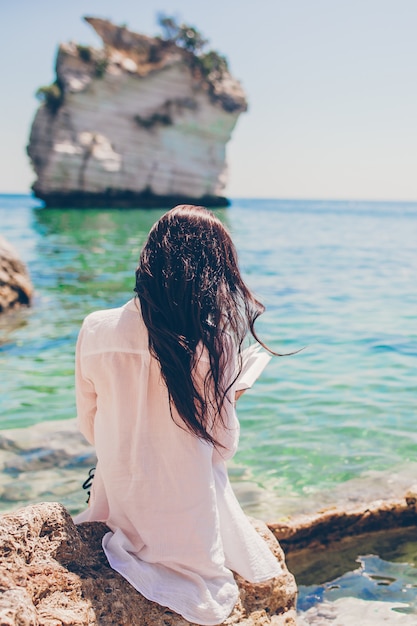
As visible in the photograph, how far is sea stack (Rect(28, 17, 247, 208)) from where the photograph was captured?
35750 mm

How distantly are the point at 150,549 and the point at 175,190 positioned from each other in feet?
131

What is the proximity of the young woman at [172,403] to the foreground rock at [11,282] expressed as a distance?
759cm

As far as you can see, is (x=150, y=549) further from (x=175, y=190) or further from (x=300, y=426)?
(x=175, y=190)

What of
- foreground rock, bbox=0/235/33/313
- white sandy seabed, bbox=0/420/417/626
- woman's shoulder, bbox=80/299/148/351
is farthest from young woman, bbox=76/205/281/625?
A: foreground rock, bbox=0/235/33/313

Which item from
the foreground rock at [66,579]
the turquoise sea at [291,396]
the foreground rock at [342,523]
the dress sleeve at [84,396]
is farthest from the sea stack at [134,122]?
the foreground rock at [66,579]

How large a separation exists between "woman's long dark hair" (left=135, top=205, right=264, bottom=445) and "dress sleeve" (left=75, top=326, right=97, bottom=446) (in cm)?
28

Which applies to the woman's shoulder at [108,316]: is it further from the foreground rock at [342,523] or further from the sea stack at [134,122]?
the sea stack at [134,122]

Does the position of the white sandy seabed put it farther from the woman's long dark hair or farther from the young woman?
the woman's long dark hair

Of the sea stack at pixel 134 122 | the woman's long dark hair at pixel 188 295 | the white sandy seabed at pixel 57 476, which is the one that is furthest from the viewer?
the sea stack at pixel 134 122

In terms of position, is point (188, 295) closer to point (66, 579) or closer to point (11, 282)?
point (66, 579)

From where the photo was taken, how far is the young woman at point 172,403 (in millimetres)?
1944

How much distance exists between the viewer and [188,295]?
6.33 feet

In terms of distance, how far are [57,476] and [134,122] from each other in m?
36.7

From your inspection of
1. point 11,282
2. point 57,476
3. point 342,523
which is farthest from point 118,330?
point 11,282
